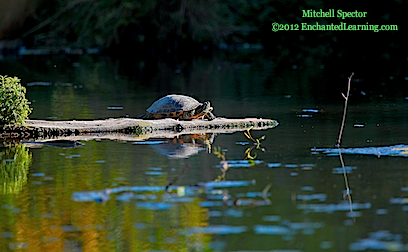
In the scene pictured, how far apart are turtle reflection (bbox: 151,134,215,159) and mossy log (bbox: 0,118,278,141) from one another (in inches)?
15.3

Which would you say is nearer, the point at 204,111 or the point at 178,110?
the point at 204,111

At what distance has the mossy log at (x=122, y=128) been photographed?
1153cm

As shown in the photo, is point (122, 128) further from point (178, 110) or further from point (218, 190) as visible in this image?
point (218, 190)

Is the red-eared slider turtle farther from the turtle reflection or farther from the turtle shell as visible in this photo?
the turtle reflection

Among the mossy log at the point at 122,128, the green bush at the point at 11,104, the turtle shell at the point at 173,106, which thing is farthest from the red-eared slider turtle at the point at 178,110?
the green bush at the point at 11,104

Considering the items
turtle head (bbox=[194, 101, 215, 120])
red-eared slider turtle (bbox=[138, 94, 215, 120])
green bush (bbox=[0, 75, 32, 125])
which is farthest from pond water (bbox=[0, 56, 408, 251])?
red-eared slider turtle (bbox=[138, 94, 215, 120])

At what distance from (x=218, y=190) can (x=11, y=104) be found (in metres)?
4.69

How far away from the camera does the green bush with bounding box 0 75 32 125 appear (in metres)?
11.1

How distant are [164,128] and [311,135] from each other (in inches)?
97.5

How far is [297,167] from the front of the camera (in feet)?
29.4

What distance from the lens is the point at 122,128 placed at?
39.4 feet

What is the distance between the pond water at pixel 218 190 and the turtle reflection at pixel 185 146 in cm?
2

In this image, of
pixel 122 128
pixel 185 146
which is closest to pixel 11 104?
pixel 122 128

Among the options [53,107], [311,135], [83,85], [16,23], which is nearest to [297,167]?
[311,135]
